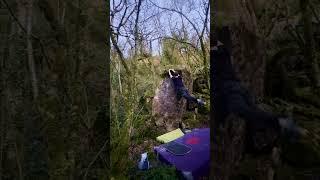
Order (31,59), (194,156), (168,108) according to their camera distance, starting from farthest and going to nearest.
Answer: (168,108) < (194,156) < (31,59)

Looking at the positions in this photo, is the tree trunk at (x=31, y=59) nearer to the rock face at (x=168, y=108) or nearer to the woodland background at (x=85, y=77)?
the woodland background at (x=85, y=77)

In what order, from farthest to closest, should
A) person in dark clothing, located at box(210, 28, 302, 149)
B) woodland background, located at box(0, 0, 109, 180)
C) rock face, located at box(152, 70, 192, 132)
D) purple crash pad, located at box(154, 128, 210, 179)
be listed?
rock face, located at box(152, 70, 192, 132) → purple crash pad, located at box(154, 128, 210, 179) → person in dark clothing, located at box(210, 28, 302, 149) → woodland background, located at box(0, 0, 109, 180)

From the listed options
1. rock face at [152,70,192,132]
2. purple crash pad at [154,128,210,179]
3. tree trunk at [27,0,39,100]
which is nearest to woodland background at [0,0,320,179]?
tree trunk at [27,0,39,100]

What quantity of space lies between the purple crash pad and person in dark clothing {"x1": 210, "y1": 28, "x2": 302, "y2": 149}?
1.42 meters

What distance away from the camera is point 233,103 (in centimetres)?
274

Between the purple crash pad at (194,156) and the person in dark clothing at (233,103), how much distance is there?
1415 millimetres

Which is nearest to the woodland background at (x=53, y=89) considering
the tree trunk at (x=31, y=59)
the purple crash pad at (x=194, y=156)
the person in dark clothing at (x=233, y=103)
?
the tree trunk at (x=31, y=59)

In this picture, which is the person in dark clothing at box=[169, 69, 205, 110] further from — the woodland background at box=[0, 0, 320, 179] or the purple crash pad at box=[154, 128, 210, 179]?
the woodland background at box=[0, 0, 320, 179]

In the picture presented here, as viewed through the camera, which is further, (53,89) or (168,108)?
(168,108)

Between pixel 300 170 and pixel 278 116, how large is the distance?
35 centimetres

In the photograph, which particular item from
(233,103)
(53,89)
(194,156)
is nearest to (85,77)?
(53,89)

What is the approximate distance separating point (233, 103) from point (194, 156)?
168cm

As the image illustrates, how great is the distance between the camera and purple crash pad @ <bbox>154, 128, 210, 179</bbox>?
411 cm

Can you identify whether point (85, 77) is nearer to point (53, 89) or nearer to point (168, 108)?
point (53, 89)
